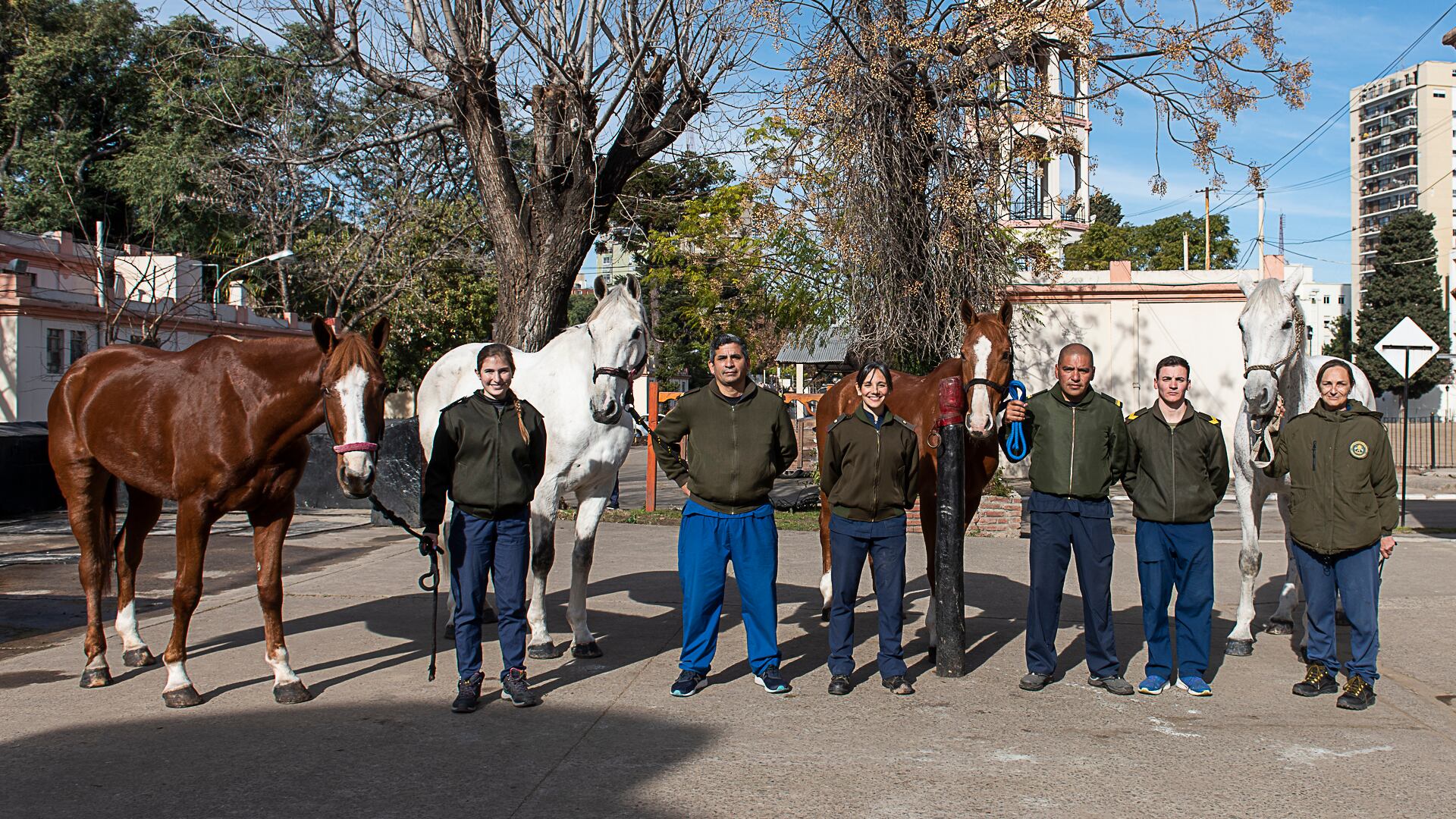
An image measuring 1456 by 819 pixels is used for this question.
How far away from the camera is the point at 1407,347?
56.1 feet

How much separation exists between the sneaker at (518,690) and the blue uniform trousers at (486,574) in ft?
0.13

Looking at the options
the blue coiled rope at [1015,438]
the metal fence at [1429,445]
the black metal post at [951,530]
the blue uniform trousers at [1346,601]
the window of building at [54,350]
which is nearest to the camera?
the blue uniform trousers at [1346,601]

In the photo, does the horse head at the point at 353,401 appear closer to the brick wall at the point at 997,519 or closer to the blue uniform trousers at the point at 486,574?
the blue uniform trousers at the point at 486,574

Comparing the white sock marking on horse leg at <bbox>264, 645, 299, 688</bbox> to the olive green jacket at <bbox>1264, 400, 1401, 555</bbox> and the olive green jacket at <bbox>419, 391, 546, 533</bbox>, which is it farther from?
the olive green jacket at <bbox>1264, 400, 1401, 555</bbox>

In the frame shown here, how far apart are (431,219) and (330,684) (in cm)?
2630

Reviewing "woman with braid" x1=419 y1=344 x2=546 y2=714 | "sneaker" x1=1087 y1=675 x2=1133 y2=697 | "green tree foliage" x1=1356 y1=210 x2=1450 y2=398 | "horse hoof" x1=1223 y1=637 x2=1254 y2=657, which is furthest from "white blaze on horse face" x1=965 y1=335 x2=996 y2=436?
"green tree foliage" x1=1356 y1=210 x2=1450 y2=398

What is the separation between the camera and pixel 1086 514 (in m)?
6.06

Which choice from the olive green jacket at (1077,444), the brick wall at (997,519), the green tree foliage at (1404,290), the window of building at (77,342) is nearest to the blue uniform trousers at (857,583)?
the olive green jacket at (1077,444)

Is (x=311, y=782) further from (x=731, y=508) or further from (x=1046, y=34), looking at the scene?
(x=1046, y=34)

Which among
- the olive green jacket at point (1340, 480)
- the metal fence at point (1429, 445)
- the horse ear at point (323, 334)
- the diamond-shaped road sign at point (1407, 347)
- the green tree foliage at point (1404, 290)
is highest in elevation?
the green tree foliage at point (1404, 290)

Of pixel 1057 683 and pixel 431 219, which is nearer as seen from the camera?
pixel 1057 683

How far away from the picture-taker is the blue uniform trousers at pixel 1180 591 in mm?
6008

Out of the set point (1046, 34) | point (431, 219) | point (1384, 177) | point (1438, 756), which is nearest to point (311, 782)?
point (1438, 756)

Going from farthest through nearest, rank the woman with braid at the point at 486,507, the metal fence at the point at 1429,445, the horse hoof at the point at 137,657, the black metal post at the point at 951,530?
1. the metal fence at the point at 1429,445
2. the horse hoof at the point at 137,657
3. the black metal post at the point at 951,530
4. the woman with braid at the point at 486,507
